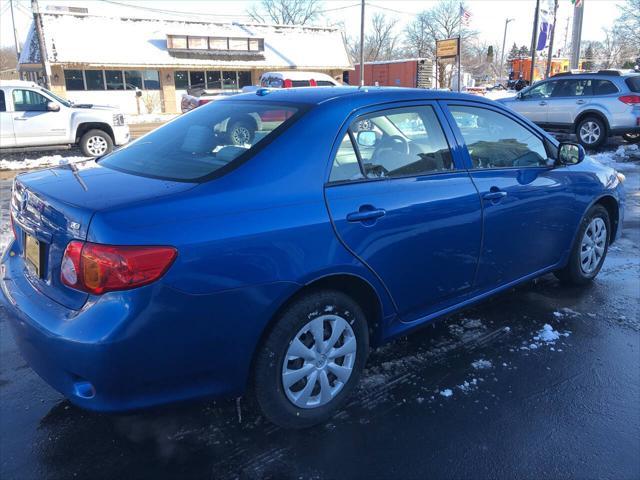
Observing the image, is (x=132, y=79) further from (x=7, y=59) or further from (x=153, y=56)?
(x=7, y=59)

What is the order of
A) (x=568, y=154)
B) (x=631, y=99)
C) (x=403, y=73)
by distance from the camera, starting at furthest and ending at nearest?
1. (x=403, y=73)
2. (x=631, y=99)
3. (x=568, y=154)

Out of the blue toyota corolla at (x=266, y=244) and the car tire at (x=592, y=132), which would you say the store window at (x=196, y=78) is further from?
the blue toyota corolla at (x=266, y=244)

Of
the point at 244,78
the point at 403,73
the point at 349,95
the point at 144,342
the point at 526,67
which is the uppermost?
the point at 526,67

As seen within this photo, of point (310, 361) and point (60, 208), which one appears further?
point (310, 361)

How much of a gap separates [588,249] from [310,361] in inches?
120

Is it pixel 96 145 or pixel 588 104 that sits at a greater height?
pixel 588 104

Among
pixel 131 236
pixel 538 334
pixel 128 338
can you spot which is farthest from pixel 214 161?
pixel 538 334

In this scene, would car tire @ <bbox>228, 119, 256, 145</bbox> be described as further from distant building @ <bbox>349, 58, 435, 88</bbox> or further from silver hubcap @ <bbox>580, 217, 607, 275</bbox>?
distant building @ <bbox>349, 58, 435, 88</bbox>

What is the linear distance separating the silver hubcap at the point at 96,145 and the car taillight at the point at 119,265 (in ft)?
38.2

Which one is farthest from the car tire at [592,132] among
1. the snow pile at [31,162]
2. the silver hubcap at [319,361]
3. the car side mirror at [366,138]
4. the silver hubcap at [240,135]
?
the silver hubcap at [319,361]

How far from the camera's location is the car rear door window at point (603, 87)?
13.2 m

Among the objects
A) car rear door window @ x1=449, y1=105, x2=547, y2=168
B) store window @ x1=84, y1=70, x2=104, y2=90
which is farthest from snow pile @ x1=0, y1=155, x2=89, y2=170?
store window @ x1=84, y1=70, x2=104, y2=90

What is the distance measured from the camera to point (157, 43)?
107 feet

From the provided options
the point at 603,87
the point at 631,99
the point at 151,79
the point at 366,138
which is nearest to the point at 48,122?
the point at 366,138
